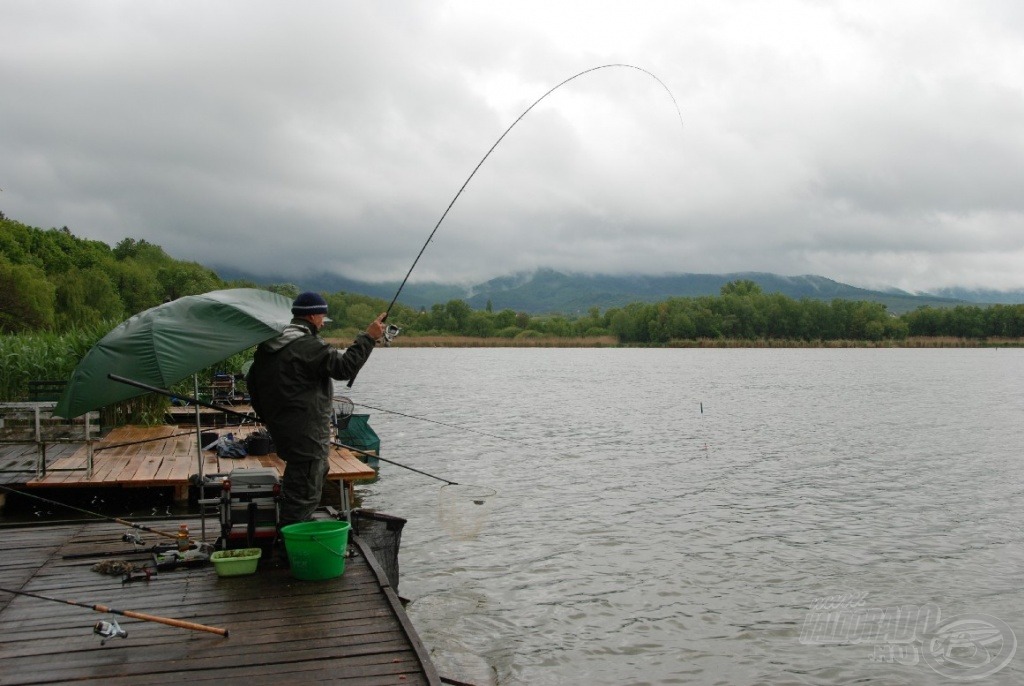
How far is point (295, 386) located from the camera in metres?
6.06

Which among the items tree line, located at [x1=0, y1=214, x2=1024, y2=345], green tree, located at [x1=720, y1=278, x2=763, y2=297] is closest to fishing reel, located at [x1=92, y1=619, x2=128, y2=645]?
tree line, located at [x1=0, y1=214, x2=1024, y2=345]

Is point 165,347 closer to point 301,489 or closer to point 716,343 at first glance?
point 301,489

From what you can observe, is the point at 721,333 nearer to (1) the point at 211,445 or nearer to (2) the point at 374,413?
(2) the point at 374,413

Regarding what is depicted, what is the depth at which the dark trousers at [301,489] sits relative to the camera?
6309 millimetres

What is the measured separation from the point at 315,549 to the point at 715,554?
697cm

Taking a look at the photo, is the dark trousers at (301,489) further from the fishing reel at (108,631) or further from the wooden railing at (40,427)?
the wooden railing at (40,427)

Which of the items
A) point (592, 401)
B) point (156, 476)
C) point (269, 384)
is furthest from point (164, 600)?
point (592, 401)

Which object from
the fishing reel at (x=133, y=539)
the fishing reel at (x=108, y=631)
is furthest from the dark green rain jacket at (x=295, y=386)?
the fishing reel at (x=133, y=539)

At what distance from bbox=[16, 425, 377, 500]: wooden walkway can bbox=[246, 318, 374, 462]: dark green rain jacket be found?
3452mm

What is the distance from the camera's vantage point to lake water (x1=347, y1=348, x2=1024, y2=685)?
7.97m
